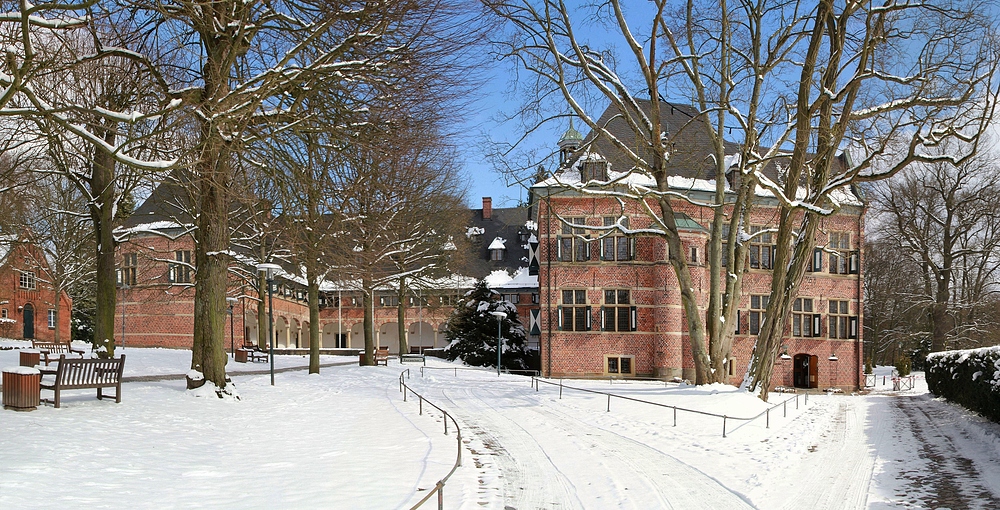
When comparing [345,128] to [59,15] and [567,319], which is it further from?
[567,319]

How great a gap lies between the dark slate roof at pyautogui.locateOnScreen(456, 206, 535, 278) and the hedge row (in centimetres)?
3539

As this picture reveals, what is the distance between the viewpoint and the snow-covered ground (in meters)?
7.48

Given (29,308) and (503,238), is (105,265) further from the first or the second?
(503,238)

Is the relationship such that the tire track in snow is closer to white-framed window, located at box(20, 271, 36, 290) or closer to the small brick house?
the small brick house

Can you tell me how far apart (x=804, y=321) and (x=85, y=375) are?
34.6m

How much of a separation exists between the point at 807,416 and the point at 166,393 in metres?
13.1

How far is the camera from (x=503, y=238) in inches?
2505

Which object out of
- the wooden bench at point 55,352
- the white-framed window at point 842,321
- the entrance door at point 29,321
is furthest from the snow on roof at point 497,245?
the wooden bench at point 55,352

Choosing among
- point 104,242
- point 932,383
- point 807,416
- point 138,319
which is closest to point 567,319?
point 932,383

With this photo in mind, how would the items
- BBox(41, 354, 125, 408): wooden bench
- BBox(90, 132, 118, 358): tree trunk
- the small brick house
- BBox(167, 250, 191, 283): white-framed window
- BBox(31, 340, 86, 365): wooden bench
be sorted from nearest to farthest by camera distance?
BBox(41, 354, 125, 408): wooden bench, BBox(31, 340, 86, 365): wooden bench, BBox(90, 132, 118, 358): tree trunk, BBox(167, 250, 191, 283): white-framed window, the small brick house

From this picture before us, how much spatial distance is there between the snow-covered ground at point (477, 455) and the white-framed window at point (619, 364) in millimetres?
17982

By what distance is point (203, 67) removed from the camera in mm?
12922

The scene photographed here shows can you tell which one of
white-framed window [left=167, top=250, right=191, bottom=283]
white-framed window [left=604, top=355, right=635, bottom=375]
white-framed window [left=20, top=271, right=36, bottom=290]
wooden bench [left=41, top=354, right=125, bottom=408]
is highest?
Result: white-framed window [left=167, top=250, right=191, bottom=283]

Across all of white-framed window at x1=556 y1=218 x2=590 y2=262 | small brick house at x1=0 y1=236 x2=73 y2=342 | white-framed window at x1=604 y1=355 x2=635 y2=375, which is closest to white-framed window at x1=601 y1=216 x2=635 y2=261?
white-framed window at x1=556 y1=218 x2=590 y2=262
